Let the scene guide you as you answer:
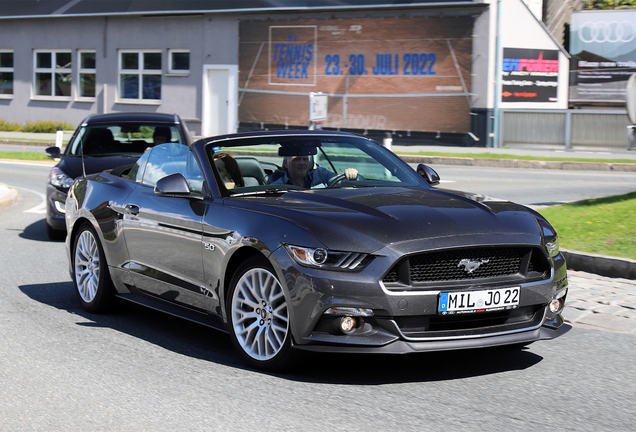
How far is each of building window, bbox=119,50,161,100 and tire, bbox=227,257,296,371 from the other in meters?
32.2

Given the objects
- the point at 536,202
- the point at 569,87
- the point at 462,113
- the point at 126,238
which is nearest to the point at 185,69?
the point at 462,113

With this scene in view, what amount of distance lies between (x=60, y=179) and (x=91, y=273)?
4445 millimetres

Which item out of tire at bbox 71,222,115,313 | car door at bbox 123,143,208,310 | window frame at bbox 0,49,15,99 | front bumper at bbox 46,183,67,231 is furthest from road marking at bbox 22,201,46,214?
window frame at bbox 0,49,15,99

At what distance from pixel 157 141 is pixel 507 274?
824cm

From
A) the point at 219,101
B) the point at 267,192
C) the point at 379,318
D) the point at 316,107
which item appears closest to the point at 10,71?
the point at 219,101

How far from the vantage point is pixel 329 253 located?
4.71 meters

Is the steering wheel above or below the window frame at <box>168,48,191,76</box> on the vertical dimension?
below

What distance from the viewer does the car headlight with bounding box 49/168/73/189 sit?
11.0 metres

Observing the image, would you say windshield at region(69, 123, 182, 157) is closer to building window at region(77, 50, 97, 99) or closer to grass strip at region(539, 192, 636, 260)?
grass strip at region(539, 192, 636, 260)

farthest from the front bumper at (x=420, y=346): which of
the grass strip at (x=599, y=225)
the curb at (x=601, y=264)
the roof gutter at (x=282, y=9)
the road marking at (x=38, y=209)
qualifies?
the roof gutter at (x=282, y=9)

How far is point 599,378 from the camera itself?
5055 mm

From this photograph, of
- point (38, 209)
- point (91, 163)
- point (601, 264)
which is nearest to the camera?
point (601, 264)

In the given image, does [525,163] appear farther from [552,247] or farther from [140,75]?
[140,75]

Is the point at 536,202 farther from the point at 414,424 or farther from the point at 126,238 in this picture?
the point at 414,424
